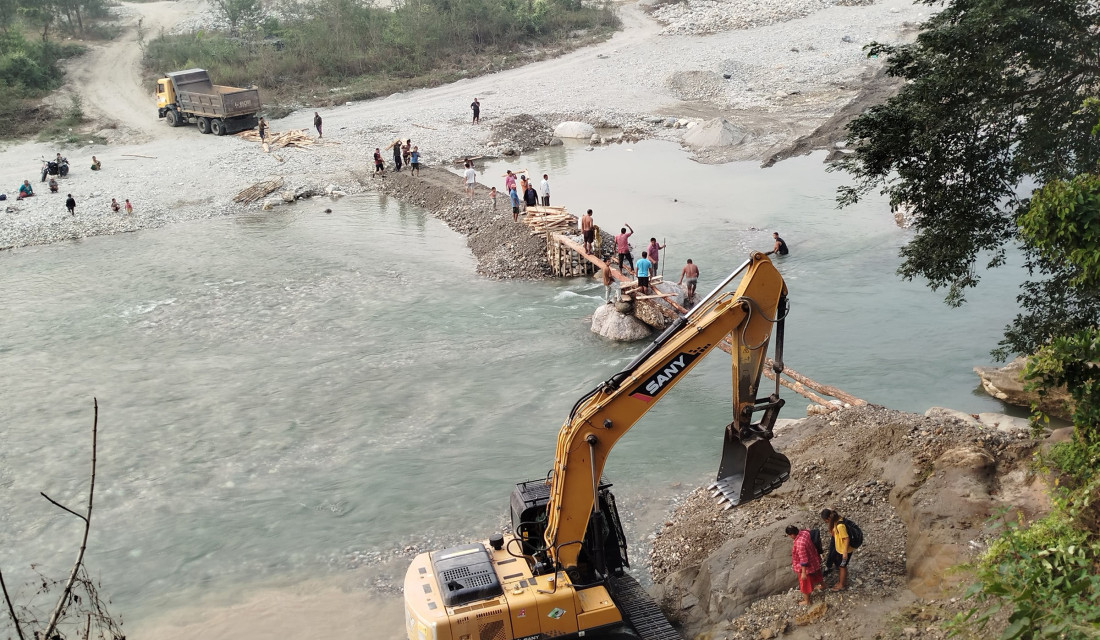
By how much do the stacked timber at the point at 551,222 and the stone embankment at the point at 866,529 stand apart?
14.1 meters

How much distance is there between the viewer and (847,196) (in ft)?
55.4

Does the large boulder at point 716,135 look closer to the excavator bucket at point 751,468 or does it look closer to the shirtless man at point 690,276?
the shirtless man at point 690,276

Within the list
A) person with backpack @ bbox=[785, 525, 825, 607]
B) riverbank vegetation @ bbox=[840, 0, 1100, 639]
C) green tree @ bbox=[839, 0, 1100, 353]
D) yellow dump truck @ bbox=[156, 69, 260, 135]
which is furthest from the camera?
yellow dump truck @ bbox=[156, 69, 260, 135]

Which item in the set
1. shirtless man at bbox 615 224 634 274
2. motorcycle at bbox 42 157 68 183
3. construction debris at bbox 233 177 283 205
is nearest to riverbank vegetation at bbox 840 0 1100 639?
shirtless man at bbox 615 224 634 274

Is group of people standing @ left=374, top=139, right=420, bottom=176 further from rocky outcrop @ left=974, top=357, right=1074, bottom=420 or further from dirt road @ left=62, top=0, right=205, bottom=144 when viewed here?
rocky outcrop @ left=974, top=357, right=1074, bottom=420

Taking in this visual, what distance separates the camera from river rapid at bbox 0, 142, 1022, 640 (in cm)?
1523

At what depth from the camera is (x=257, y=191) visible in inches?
1433

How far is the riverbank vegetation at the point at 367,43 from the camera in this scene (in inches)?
2057

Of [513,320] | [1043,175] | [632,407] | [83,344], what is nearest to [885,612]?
[632,407]

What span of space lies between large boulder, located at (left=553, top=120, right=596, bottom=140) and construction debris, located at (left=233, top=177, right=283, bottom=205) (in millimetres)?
13769

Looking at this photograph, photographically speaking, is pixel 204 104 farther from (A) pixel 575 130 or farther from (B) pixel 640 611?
(B) pixel 640 611

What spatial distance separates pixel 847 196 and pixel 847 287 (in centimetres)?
878

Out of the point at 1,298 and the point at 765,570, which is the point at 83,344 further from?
the point at 765,570

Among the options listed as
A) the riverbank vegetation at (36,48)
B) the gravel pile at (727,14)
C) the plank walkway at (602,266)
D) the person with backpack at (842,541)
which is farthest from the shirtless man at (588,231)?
the gravel pile at (727,14)
